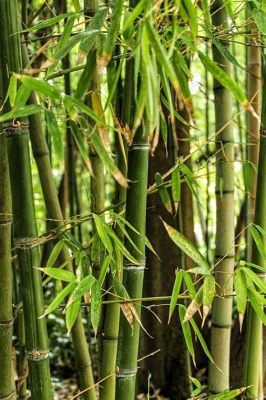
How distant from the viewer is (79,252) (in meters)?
1.02

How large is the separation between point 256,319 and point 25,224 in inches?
18.9

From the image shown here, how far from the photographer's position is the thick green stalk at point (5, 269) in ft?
3.10

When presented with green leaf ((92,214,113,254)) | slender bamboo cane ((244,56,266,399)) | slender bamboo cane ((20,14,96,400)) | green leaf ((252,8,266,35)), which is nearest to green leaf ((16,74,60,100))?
green leaf ((92,214,113,254))

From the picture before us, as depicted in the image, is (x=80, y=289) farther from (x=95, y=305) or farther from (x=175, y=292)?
(x=175, y=292)

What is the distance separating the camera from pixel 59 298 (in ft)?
2.71

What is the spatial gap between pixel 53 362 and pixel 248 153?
62.5 inches

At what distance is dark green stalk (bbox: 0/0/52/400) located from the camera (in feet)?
2.75

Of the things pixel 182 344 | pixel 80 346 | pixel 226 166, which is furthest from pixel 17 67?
pixel 182 344

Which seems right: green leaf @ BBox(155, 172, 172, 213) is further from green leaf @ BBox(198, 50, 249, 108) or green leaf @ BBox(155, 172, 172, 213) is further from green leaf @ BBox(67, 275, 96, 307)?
green leaf @ BBox(198, 50, 249, 108)

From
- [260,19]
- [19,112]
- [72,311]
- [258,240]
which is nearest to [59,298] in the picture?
[72,311]

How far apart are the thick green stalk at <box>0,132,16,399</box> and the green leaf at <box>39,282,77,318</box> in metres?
0.14

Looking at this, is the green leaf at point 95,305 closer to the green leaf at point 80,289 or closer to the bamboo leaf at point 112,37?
the green leaf at point 80,289

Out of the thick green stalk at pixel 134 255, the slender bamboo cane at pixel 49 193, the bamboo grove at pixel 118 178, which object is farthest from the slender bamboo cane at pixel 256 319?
the slender bamboo cane at pixel 49 193

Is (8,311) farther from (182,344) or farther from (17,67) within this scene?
(182,344)
